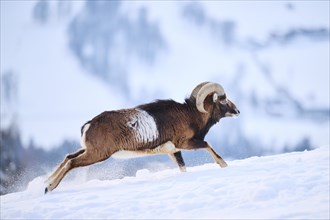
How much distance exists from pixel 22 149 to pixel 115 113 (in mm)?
1373

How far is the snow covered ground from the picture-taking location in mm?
3328

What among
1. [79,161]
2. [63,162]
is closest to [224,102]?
Result: [79,161]

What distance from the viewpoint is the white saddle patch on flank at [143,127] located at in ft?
14.9

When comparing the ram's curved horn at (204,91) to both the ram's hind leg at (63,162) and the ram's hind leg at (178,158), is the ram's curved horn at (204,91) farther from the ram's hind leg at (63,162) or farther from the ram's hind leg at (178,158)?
the ram's hind leg at (63,162)

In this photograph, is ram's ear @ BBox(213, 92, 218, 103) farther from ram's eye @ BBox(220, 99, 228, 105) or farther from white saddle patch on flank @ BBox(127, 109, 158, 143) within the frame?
white saddle patch on flank @ BBox(127, 109, 158, 143)

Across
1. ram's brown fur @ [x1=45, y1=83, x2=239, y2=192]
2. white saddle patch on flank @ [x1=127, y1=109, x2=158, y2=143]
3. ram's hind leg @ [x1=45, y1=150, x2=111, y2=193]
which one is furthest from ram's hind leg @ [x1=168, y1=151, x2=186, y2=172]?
ram's hind leg @ [x1=45, y1=150, x2=111, y2=193]

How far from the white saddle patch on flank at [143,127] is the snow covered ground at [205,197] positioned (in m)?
0.40

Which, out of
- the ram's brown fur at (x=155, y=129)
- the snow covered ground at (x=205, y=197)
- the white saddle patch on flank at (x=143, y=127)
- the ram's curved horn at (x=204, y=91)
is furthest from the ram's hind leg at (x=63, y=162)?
the ram's curved horn at (x=204, y=91)

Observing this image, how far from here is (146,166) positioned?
5.12 m

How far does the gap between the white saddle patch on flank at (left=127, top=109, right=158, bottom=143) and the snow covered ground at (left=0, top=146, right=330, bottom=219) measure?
1.31 ft

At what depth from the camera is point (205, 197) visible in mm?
3562

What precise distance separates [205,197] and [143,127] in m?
1.21

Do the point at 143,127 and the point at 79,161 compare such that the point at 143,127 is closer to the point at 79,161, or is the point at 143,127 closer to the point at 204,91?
the point at 79,161

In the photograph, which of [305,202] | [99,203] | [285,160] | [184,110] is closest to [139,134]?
[184,110]
